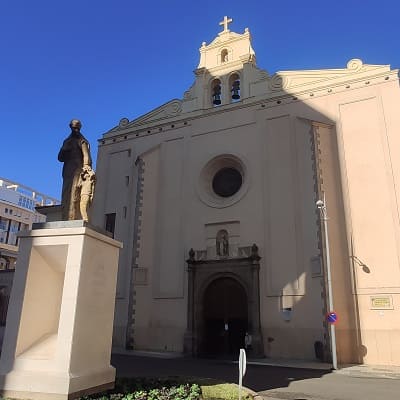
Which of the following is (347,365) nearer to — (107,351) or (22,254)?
(107,351)

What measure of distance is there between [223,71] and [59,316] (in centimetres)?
1811

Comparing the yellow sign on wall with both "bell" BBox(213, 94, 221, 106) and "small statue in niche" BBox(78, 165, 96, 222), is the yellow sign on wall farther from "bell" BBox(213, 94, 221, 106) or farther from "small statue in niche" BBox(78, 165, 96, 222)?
"bell" BBox(213, 94, 221, 106)

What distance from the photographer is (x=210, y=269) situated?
18.9 metres

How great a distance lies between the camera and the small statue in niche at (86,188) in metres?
8.01

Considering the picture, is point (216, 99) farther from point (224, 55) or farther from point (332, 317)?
point (332, 317)

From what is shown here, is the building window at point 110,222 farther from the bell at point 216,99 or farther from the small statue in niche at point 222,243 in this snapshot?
the bell at point 216,99

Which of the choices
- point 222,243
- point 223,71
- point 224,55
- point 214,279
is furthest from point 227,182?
point 224,55

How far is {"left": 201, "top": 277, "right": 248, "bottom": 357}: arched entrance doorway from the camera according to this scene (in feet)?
60.4

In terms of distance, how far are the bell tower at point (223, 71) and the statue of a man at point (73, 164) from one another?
45.4 ft

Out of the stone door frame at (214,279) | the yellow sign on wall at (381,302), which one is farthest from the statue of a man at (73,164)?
the yellow sign on wall at (381,302)

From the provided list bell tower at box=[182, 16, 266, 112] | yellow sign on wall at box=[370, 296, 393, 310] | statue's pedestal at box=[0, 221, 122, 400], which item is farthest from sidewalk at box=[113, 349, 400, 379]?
bell tower at box=[182, 16, 266, 112]

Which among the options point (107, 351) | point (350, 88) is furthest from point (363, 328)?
point (107, 351)

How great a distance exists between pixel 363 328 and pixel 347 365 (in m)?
1.54

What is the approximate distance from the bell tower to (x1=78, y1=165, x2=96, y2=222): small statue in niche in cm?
1433
